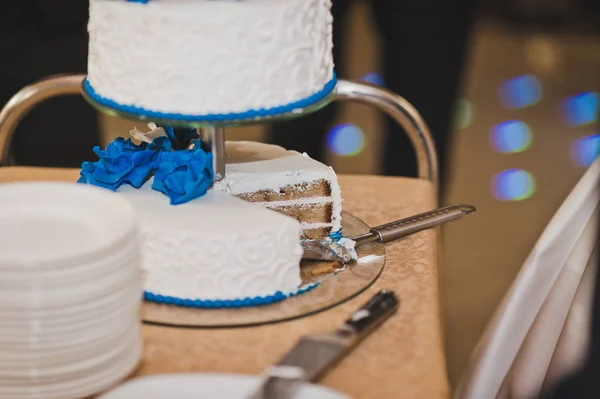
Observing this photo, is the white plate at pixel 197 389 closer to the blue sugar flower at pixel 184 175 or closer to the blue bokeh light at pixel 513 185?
the blue sugar flower at pixel 184 175

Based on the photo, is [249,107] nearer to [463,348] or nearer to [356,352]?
[356,352]

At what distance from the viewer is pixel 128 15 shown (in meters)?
1.22

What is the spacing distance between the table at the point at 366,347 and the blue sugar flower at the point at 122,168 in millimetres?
253

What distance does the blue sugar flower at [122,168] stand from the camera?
52.8 inches

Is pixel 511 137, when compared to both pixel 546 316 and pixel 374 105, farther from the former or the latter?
pixel 546 316

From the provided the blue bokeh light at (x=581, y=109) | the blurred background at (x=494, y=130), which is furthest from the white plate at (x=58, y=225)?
the blue bokeh light at (x=581, y=109)

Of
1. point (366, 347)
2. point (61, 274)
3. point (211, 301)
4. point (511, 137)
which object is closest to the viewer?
point (61, 274)

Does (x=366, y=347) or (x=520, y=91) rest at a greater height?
(x=366, y=347)

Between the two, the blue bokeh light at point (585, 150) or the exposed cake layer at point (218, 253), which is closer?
the exposed cake layer at point (218, 253)

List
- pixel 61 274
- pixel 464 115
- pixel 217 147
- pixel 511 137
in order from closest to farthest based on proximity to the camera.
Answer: pixel 61 274 < pixel 217 147 < pixel 511 137 < pixel 464 115

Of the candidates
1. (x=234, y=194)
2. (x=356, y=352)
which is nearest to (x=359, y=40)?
(x=234, y=194)

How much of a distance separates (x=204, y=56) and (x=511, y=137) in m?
3.05

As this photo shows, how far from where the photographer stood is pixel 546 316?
121cm

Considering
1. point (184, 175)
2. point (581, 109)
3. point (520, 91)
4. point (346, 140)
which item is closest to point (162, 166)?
point (184, 175)
